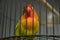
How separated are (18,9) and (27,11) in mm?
87

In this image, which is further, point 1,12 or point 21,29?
point 1,12

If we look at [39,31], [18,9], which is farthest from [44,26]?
[18,9]

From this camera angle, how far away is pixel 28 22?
22.5 inches

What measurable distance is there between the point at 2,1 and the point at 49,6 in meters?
0.23

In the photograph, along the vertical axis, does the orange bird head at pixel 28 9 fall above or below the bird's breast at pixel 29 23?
above

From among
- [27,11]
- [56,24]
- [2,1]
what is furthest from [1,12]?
[56,24]

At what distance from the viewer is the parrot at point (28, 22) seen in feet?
1.88

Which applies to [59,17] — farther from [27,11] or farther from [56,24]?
[27,11]

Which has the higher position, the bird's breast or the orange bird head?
the orange bird head

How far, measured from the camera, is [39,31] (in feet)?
2.07

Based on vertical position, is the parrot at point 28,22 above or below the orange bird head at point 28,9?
below

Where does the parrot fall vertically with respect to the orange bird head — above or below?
below

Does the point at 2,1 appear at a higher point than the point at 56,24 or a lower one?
higher

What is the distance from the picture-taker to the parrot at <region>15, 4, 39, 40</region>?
1.88 ft
